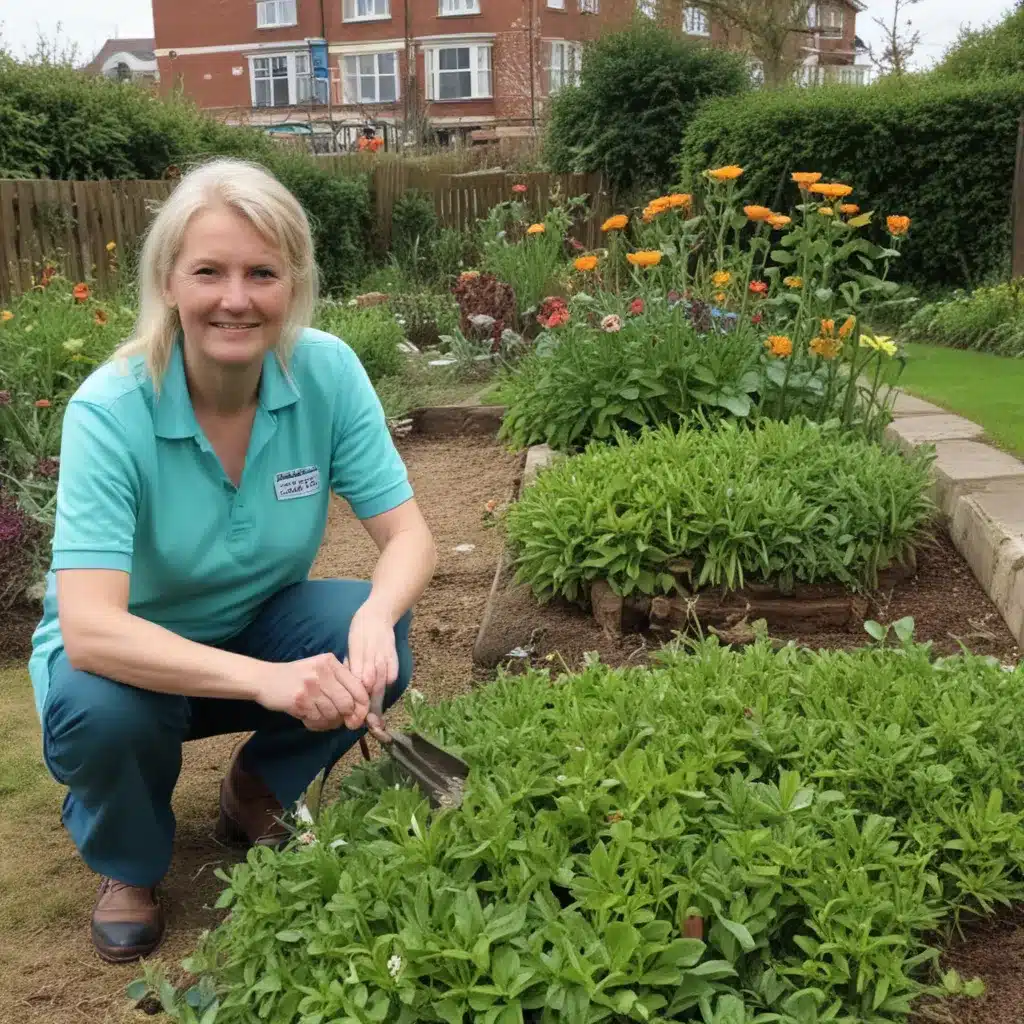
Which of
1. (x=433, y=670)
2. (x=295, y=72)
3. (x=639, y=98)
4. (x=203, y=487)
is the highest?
(x=295, y=72)

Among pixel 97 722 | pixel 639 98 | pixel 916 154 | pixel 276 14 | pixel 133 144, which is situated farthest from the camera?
pixel 276 14

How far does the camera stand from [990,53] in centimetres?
1513

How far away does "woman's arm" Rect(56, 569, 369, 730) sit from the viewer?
1865 millimetres

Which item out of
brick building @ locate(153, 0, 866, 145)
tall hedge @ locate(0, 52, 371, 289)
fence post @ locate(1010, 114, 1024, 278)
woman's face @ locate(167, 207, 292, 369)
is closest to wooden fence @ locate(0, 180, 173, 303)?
tall hedge @ locate(0, 52, 371, 289)

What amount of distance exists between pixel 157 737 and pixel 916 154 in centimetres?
1143

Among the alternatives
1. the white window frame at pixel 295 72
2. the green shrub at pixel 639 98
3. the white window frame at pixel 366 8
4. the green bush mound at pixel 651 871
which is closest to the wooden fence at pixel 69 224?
the green bush mound at pixel 651 871

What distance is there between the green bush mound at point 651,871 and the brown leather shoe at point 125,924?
0.25m

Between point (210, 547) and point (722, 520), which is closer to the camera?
point (210, 547)

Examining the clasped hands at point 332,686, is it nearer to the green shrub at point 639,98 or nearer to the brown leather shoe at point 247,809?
the brown leather shoe at point 247,809

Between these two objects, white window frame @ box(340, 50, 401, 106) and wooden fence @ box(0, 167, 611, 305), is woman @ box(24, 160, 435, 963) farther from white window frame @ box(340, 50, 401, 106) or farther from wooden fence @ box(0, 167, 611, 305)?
white window frame @ box(340, 50, 401, 106)

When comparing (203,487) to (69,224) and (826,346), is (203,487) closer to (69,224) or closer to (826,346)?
(826,346)

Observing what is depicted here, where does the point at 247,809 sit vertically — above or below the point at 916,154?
below

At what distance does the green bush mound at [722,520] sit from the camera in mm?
3125

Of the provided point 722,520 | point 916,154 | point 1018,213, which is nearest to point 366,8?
point 916,154
